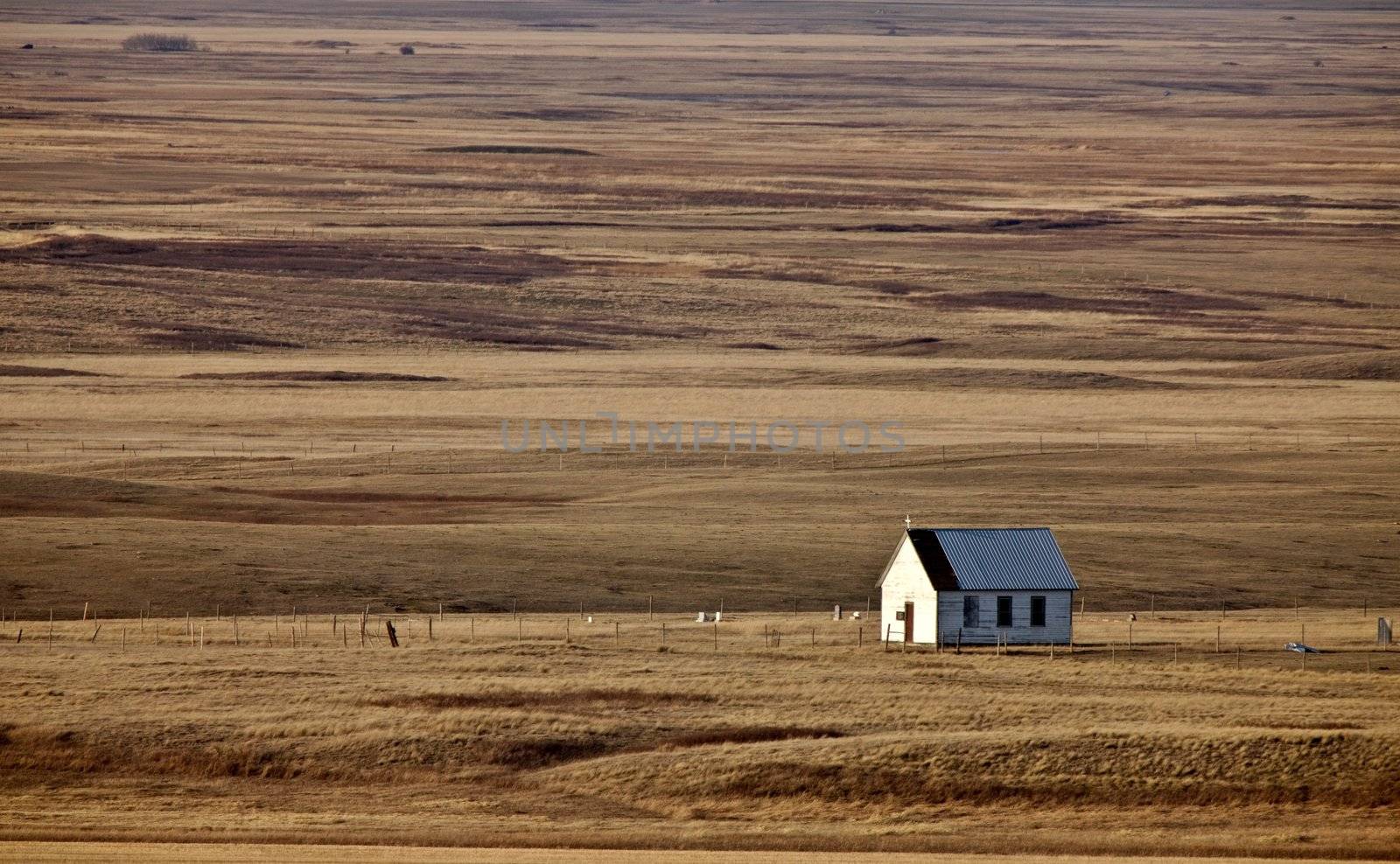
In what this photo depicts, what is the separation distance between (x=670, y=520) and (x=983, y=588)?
802 inches

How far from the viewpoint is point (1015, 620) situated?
5131cm

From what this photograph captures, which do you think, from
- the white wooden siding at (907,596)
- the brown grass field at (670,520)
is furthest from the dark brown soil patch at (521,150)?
the white wooden siding at (907,596)

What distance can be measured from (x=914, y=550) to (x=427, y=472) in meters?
31.5

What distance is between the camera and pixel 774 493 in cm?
7538

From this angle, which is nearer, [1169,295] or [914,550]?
[914,550]

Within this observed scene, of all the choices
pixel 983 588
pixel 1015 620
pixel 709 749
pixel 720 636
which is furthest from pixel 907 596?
pixel 709 749

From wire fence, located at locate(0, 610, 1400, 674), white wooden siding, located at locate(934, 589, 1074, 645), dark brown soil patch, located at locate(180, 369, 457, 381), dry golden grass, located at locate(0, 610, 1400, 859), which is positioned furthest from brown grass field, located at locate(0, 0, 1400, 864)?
white wooden siding, located at locate(934, 589, 1074, 645)

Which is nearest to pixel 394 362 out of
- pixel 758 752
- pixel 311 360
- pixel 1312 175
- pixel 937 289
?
pixel 311 360

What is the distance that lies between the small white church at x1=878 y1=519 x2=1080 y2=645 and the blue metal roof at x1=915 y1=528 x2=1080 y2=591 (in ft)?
0.07

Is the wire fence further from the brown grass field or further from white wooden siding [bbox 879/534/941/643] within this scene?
white wooden siding [bbox 879/534/941/643]

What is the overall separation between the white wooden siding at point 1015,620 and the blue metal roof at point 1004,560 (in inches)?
9.7

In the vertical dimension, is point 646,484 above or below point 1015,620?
above

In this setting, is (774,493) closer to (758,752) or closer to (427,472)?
(427,472)

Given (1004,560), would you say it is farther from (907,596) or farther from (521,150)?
(521,150)
